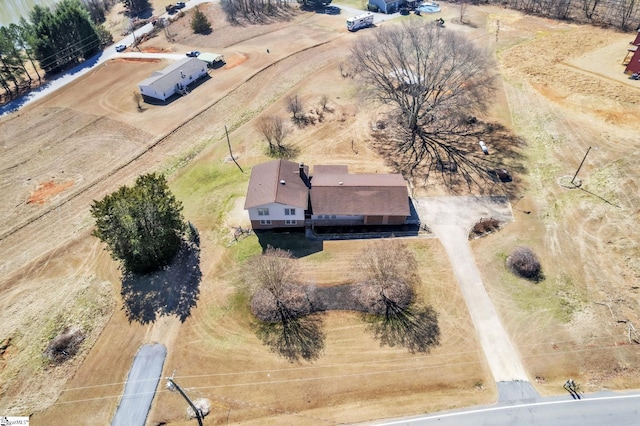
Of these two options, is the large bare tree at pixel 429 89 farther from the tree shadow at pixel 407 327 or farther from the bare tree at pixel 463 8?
the bare tree at pixel 463 8

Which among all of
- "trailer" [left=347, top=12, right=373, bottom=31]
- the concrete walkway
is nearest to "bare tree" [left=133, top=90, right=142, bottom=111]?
"trailer" [left=347, top=12, right=373, bottom=31]

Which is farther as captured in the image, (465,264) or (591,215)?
(591,215)

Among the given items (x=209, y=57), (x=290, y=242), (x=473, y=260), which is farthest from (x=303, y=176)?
(x=209, y=57)

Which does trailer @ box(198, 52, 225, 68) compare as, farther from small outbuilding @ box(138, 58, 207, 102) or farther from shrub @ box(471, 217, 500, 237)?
shrub @ box(471, 217, 500, 237)

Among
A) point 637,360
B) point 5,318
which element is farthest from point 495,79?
point 5,318

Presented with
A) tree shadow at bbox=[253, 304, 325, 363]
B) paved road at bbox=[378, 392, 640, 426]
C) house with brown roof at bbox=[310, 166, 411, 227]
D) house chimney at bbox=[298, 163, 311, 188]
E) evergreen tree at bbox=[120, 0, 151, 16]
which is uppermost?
evergreen tree at bbox=[120, 0, 151, 16]

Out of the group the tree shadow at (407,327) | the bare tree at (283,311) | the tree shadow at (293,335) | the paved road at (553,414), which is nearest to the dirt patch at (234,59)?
the bare tree at (283,311)

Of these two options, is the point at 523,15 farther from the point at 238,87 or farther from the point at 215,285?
the point at 215,285
